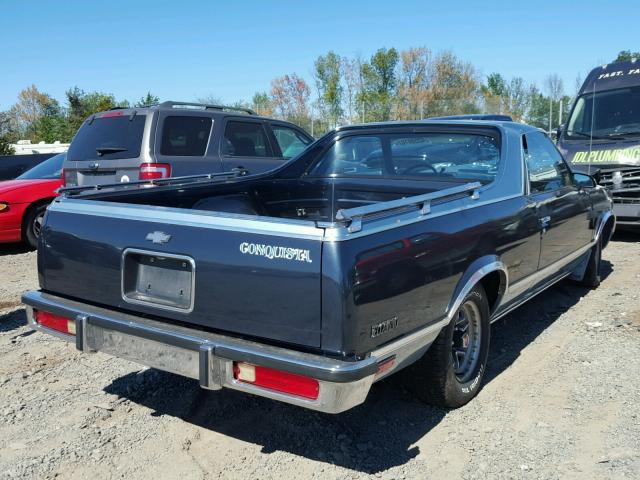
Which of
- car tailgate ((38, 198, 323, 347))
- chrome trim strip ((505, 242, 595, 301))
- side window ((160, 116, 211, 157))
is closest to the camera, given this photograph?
car tailgate ((38, 198, 323, 347))

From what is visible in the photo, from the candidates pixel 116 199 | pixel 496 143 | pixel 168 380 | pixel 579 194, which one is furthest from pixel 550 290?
pixel 116 199

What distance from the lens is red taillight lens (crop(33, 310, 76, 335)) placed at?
10.9 feet

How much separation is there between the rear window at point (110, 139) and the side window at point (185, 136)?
30cm

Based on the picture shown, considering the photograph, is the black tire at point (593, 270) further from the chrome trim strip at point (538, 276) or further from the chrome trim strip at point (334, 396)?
the chrome trim strip at point (334, 396)

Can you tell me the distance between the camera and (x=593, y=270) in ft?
20.2

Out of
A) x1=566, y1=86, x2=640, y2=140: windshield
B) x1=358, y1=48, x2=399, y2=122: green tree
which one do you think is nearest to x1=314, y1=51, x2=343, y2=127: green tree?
x1=358, y1=48, x2=399, y2=122: green tree

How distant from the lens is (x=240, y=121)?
822 centimetres

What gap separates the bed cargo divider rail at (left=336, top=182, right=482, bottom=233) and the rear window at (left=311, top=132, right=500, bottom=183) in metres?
0.87

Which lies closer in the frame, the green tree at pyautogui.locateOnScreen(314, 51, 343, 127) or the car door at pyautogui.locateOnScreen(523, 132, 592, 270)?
the car door at pyautogui.locateOnScreen(523, 132, 592, 270)

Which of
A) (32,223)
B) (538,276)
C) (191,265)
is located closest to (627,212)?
(538,276)

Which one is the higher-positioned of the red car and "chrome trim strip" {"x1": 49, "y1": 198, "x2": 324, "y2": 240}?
"chrome trim strip" {"x1": 49, "y1": 198, "x2": 324, "y2": 240}

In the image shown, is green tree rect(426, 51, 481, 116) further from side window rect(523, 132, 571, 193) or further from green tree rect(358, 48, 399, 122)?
side window rect(523, 132, 571, 193)

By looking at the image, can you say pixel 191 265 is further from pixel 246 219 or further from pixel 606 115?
pixel 606 115

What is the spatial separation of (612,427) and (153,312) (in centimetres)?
263
